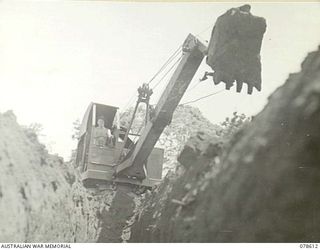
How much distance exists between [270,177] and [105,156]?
2.94 m

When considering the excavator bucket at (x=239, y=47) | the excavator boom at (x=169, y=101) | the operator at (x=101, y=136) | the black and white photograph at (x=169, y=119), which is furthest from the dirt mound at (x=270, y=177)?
the operator at (x=101, y=136)

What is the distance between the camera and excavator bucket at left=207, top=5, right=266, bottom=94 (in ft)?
9.32

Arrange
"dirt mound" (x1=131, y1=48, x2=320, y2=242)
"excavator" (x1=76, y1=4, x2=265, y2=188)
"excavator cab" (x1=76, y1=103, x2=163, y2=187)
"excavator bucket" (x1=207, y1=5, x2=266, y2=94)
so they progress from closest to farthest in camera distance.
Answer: "dirt mound" (x1=131, y1=48, x2=320, y2=242), "excavator bucket" (x1=207, y1=5, x2=266, y2=94), "excavator" (x1=76, y1=4, x2=265, y2=188), "excavator cab" (x1=76, y1=103, x2=163, y2=187)

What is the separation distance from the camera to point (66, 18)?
3.16m

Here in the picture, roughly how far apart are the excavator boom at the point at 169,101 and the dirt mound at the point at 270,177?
134 cm

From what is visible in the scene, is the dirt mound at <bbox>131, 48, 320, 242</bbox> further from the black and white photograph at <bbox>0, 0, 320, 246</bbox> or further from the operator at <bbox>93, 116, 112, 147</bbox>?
the operator at <bbox>93, 116, 112, 147</bbox>

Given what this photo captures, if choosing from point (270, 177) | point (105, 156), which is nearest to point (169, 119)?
point (105, 156)

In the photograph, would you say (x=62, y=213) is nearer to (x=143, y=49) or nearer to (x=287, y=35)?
(x=143, y=49)

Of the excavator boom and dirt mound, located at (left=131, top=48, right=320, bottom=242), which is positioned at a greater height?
the excavator boom

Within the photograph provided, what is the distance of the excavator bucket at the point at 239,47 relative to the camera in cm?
284

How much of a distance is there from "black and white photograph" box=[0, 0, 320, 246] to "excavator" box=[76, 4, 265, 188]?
17 mm

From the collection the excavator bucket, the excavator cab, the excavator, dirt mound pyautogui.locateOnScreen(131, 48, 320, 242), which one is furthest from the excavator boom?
dirt mound pyautogui.locateOnScreen(131, 48, 320, 242)

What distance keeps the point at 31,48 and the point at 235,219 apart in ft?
7.23

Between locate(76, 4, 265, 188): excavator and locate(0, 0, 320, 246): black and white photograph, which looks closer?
locate(0, 0, 320, 246): black and white photograph
